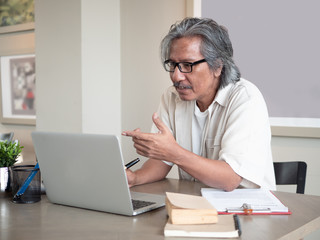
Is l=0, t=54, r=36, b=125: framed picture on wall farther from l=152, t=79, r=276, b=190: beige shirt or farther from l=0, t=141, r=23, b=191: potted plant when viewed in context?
l=0, t=141, r=23, b=191: potted plant

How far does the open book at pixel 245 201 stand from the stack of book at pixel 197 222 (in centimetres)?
11

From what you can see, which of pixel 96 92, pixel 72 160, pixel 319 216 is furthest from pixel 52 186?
pixel 96 92

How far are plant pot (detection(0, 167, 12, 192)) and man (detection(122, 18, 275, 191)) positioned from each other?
1.56 ft

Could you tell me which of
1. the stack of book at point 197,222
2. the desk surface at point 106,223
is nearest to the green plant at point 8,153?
the desk surface at point 106,223

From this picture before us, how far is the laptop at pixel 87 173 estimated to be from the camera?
1.24m

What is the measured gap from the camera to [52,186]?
1.44 meters

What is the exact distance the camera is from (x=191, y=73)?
1.97 metres

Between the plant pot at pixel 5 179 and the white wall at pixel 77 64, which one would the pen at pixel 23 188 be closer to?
the plant pot at pixel 5 179

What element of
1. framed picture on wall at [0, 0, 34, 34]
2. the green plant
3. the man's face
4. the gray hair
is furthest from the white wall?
the green plant

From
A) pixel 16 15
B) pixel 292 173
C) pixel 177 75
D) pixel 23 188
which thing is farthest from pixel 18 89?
pixel 292 173

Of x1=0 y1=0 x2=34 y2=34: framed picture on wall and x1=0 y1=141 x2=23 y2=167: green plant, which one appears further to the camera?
x1=0 y1=0 x2=34 y2=34: framed picture on wall

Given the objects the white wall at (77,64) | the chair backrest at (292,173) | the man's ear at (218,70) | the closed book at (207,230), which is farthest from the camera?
the white wall at (77,64)

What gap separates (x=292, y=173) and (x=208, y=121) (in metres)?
0.46

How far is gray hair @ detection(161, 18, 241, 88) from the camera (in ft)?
6.49
